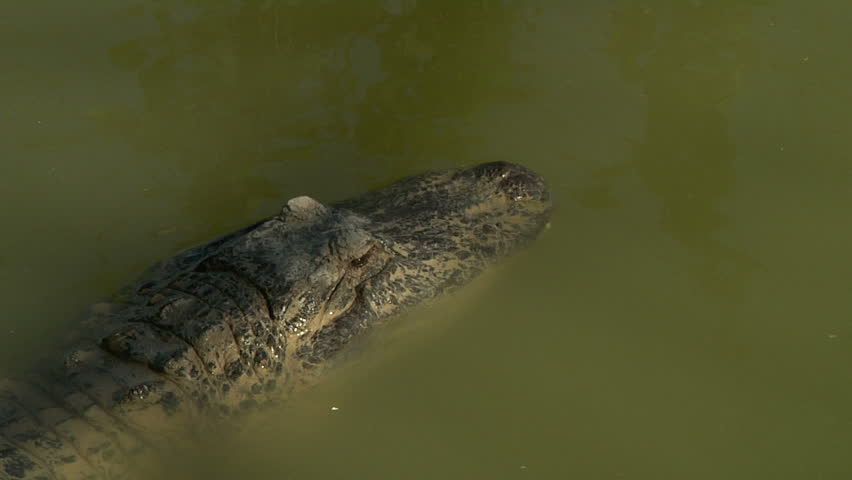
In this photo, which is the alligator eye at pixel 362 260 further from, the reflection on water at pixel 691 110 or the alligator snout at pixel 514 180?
the reflection on water at pixel 691 110

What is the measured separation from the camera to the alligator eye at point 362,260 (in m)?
4.33

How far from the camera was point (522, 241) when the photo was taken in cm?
500

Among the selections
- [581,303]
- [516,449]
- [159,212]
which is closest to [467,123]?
[581,303]

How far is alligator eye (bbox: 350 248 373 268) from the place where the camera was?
4.33 meters

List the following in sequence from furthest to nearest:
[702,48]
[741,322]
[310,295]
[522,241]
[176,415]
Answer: [702,48] < [522,241] < [741,322] < [310,295] < [176,415]

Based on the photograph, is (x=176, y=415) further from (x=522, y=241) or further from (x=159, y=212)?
(x=522, y=241)

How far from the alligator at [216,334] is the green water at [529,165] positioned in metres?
0.20

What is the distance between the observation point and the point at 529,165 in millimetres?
5574

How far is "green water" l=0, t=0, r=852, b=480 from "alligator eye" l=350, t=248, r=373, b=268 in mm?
417

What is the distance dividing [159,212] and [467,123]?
2095 mm

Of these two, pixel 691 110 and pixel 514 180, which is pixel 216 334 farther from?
pixel 691 110

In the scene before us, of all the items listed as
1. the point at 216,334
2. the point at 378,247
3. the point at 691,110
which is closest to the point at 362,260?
the point at 378,247

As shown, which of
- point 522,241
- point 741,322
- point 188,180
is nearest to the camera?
point 741,322

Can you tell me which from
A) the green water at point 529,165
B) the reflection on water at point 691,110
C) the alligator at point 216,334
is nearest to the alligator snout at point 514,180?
the green water at point 529,165
